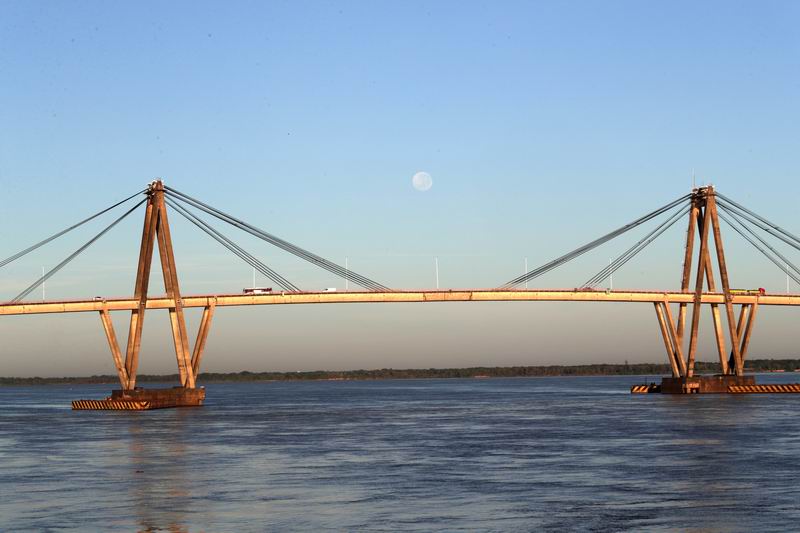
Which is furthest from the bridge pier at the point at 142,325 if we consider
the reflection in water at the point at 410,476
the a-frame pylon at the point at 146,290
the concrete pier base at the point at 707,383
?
the concrete pier base at the point at 707,383

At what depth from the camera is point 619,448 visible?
5094 cm

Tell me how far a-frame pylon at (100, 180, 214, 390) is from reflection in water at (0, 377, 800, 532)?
2360 centimetres

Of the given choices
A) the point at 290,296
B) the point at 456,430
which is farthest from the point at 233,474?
the point at 290,296

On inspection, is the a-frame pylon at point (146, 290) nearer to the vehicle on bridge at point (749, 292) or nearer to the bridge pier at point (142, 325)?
the bridge pier at point (142, 325)

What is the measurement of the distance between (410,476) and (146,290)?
2391 inches

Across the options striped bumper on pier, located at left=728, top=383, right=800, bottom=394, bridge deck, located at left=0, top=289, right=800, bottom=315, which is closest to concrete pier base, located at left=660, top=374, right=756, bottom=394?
striped bumper on pier, located at left=728, top=383, right=800, bottom=394

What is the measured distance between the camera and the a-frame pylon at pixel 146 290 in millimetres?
95375

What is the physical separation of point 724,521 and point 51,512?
58.0 feet

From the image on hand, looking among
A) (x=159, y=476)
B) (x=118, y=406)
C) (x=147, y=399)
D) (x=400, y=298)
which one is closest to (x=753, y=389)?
(x=400, y=298)

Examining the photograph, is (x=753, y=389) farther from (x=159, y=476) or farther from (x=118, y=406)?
(x=159, y=476)

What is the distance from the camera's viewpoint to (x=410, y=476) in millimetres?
40094

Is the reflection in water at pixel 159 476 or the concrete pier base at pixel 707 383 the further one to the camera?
the concrete pier base at pixel 707 383

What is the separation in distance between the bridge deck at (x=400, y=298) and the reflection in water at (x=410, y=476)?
1195 inches

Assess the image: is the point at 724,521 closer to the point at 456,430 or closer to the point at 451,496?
the point at 451,496
